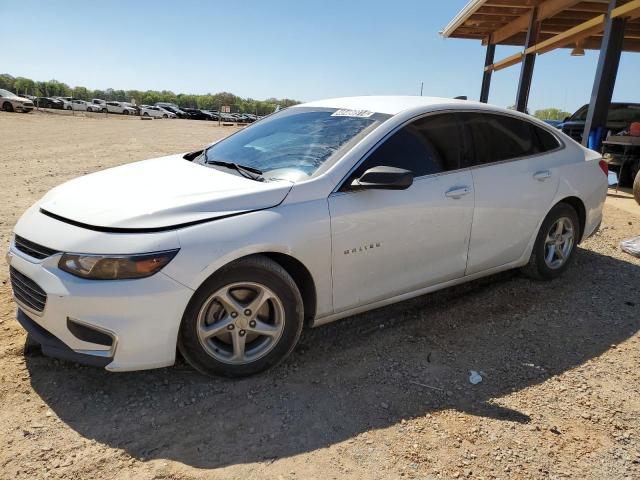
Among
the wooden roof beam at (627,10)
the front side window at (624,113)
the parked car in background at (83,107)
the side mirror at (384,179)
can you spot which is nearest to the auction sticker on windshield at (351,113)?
the side mirror at (384,179)

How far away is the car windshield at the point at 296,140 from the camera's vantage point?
3.21 m

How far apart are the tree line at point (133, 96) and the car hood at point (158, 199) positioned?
6384 cm

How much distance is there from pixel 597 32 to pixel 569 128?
9.10 feet

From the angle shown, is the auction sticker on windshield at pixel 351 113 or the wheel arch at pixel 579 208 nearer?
the auction sticker on windshield at pixel 351 113

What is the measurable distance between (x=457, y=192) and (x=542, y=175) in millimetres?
1094

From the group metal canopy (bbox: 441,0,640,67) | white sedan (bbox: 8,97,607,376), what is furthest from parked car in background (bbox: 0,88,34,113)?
white sedan (bbox: 8,97,607,376)

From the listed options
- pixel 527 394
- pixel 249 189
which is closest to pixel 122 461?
pixel 249 189

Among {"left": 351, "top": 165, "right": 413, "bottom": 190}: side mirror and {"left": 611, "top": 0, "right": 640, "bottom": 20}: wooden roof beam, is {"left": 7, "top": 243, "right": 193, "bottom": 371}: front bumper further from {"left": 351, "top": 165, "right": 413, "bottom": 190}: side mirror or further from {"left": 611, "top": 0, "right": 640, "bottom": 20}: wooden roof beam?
{"left": 611, "top": 0, "right": 640, "bottom": 20}: wooden roof beam

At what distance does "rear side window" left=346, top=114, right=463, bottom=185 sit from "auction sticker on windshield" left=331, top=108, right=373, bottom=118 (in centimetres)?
30

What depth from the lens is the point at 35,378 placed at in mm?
2797

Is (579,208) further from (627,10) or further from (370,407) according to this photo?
(627,10)

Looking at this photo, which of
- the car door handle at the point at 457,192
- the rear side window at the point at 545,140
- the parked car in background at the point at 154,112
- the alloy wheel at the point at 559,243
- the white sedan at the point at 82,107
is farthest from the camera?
the parked car in background at the point at 154,112

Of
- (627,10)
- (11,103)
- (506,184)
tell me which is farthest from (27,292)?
(11,103)

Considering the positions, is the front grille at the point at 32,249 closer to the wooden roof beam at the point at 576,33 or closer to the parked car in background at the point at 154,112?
the wooden roof beam at the point at 576,33
